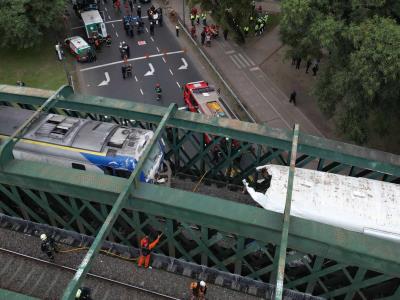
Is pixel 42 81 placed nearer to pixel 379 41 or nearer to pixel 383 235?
pixel 379 41

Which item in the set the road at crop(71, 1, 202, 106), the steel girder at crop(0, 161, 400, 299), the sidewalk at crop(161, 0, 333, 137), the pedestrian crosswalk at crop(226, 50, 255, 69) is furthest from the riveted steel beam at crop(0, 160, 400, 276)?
the pedestrian crosswalk at crop(226, 50, 255, 69)

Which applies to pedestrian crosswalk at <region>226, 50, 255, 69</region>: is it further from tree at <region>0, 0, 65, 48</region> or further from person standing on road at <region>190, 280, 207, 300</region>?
person standing on road at <region>190, 280, 207, 300</region>

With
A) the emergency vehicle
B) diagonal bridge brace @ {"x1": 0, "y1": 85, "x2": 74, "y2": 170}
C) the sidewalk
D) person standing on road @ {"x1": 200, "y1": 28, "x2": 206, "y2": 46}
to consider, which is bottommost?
the sidewalk

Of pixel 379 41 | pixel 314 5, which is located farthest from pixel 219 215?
pixel 314 5

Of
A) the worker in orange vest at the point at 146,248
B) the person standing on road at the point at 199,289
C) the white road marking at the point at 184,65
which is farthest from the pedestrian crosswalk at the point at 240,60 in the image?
the person standing on road at the point at 199,289

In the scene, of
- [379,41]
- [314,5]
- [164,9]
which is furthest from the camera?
[164,9]

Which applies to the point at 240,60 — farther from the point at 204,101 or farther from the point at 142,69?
A: the point at 204,101
